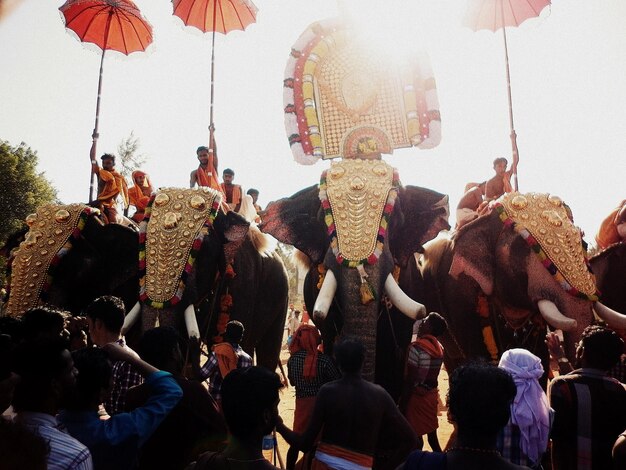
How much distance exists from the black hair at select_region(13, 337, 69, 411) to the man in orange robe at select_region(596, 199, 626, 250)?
647 centimetres

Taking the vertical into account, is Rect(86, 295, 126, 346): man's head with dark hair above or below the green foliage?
below

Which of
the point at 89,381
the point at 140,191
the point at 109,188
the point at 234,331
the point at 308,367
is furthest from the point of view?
the point at 140,191

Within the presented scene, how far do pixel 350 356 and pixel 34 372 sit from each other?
1.72 meters

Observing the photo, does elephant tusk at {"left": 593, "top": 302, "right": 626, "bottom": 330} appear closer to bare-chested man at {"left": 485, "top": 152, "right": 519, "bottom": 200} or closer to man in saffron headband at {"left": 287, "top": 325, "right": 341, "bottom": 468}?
man in saffron headband at {"left": 287, "top": 325, "right": 341, "bottom": 468}

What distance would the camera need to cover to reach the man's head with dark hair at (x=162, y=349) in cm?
295

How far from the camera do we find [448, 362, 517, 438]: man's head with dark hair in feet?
6.75

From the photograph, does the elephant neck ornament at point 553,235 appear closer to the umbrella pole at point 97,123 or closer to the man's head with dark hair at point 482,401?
the man's head with dark hair at point 482,401

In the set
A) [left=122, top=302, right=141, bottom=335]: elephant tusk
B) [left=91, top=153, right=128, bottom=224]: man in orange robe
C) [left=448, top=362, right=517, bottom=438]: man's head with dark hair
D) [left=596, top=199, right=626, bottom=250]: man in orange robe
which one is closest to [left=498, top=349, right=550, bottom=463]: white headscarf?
[left=448, top=362, right=517, bottom=438]: man's head with dark hair

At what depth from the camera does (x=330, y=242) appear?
5.12 metres

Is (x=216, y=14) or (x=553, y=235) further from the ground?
(x=216, y=14)

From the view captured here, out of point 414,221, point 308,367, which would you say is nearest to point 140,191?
point 414,221

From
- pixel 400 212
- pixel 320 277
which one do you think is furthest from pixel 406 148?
pixel 320 277

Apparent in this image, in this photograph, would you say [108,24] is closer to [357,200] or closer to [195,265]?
[195,265]

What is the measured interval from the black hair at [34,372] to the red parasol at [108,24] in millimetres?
7749
